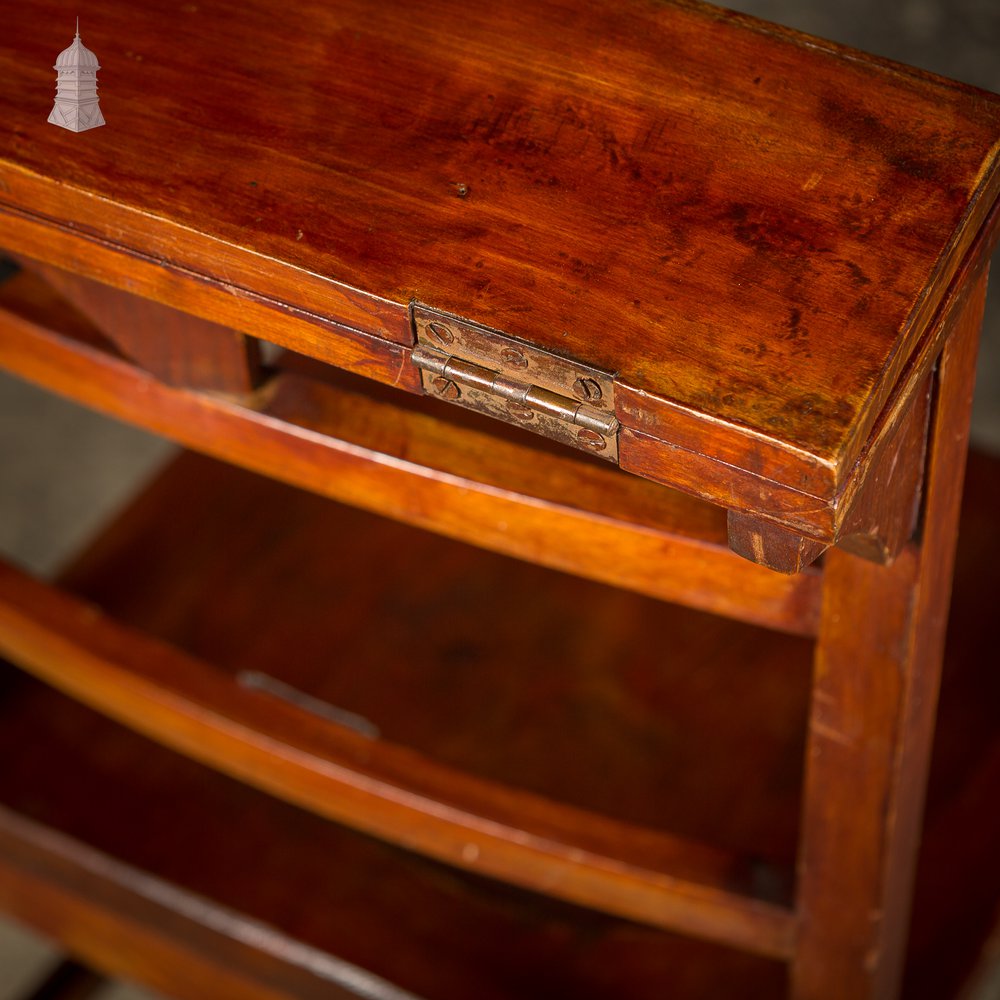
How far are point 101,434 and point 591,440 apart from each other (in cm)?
176

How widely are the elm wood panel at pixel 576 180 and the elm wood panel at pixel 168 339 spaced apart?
0.28ft

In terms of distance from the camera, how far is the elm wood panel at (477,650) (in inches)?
53.4

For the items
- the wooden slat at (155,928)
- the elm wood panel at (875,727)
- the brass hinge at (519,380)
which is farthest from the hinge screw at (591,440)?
the wooden slat at (155,928)

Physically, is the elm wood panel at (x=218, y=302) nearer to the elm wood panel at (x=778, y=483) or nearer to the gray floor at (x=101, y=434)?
the elm wood panel at (x=778, y=483)

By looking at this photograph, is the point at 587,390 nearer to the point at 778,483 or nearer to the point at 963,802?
the point at 778,483

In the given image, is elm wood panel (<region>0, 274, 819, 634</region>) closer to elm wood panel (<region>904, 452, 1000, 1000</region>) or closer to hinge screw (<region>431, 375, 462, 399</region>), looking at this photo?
hinge screw (<region>431, 375, 462, 399</region>)

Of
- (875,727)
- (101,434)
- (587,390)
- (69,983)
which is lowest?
(69,983)

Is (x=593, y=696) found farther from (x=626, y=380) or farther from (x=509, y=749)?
(x=626, y=380)

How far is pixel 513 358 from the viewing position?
61 centimetres

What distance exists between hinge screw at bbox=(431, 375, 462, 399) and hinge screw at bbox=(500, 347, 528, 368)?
41 mm

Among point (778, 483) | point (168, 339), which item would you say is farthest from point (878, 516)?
point (168, 339)

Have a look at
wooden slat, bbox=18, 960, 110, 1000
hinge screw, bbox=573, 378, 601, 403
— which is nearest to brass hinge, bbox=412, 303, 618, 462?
hinge screw, bbox=573, 378, 601, 403

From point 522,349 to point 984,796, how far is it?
0.89 meters

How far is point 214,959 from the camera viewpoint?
124 cm
